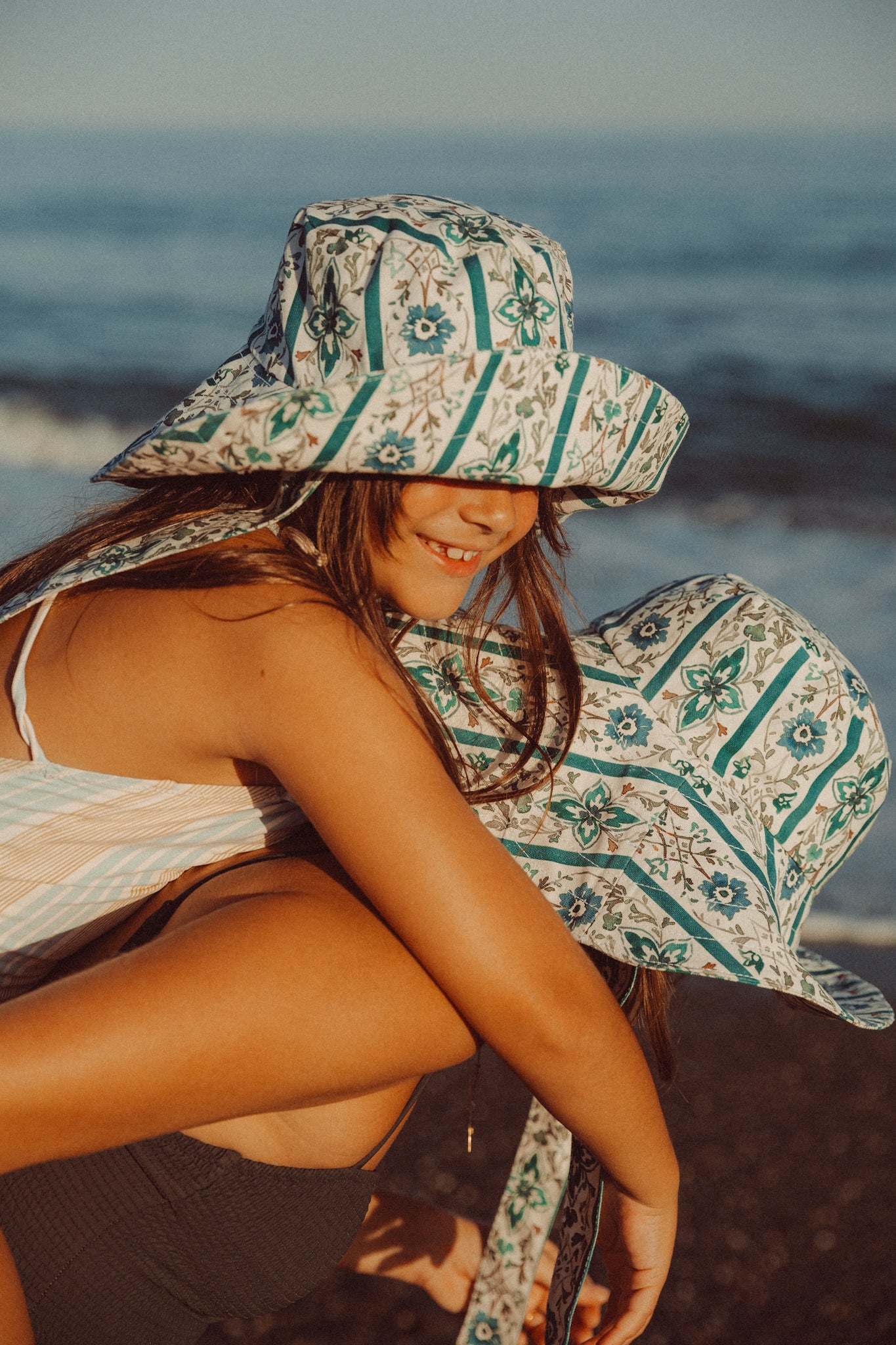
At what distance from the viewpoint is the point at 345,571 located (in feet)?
4.75

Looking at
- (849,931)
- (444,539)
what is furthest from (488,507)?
(849,931)

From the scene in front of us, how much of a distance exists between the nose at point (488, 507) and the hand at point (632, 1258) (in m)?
0.86

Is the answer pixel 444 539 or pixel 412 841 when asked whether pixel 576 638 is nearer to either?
pixel 444 539

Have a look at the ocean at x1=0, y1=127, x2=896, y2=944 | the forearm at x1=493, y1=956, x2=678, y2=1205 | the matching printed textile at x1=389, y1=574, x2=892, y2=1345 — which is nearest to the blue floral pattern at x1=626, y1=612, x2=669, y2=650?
the matching printed textile at x1=389, y1=574, x2=892, y2=1345

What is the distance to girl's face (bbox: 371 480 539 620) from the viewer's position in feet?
4.72

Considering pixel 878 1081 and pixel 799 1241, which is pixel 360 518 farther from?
pixel 878 1081

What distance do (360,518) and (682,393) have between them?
27.4 feet

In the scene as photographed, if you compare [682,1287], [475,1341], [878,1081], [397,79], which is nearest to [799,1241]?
[682,1287]

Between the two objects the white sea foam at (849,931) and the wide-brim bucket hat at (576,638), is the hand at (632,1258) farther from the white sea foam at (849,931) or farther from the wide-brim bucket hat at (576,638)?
the white sea foam at (849,931)

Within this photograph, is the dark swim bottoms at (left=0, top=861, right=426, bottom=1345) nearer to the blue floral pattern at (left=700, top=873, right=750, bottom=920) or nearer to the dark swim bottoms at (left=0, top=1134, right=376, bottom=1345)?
the dark swim bottoms at (left=0, top=1134, right=376, bottom=1345)

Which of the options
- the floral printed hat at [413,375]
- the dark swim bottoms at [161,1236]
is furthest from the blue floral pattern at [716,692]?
the dark swim bottoms at [161,1236]

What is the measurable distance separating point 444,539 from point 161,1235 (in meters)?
0.90

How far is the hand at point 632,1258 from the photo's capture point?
1.45 metres

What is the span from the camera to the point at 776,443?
26.2ft
